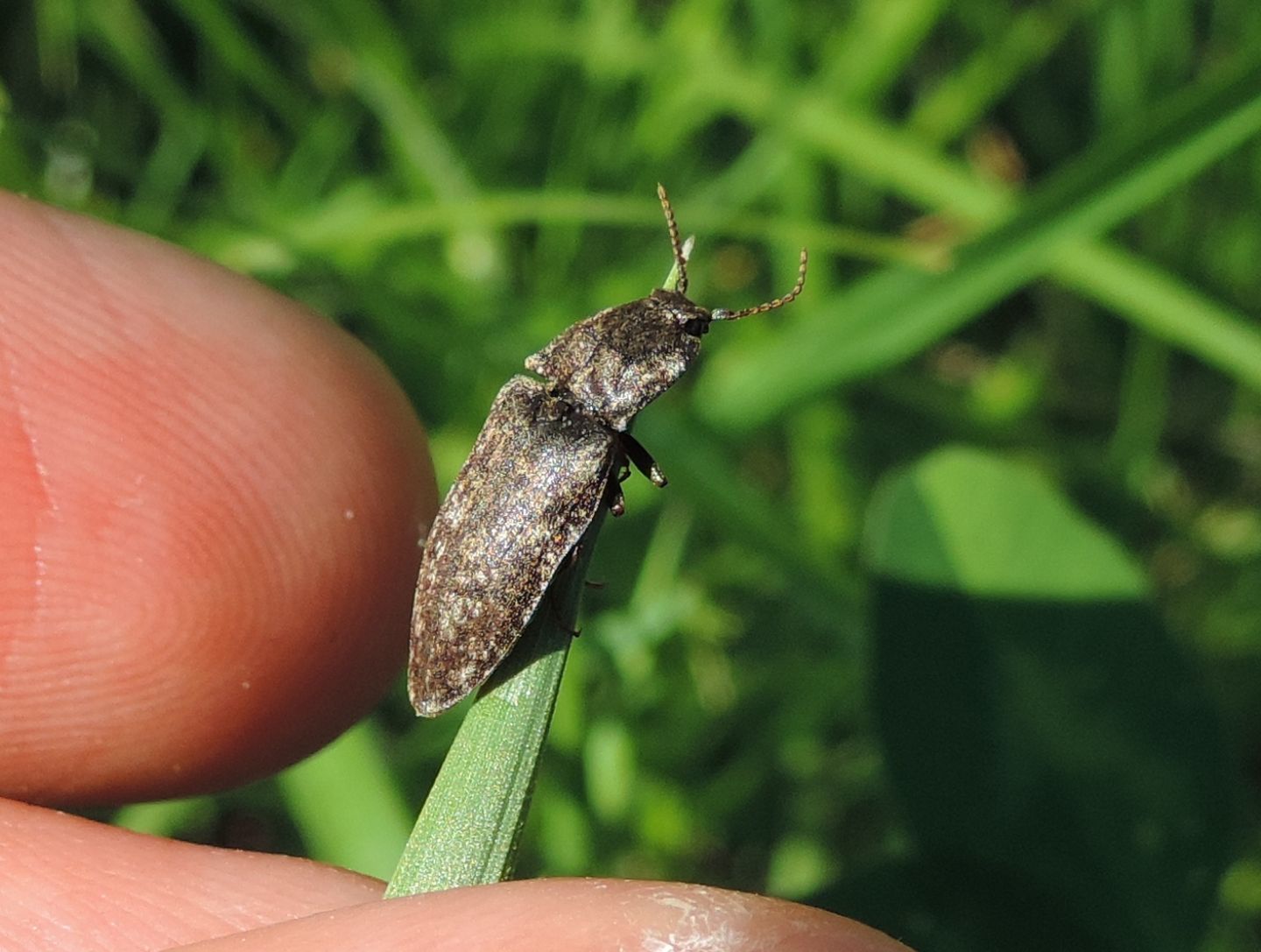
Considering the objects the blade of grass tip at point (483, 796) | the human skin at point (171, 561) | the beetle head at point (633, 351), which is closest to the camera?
the blade of grass tip at point (483, 796)

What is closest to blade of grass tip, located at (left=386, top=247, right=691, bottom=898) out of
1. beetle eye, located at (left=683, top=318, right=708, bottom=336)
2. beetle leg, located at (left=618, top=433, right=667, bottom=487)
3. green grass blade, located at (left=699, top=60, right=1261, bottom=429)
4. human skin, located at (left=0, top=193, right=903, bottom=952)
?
human skin, located at (left=0, top=193, right=903, bottom=952)

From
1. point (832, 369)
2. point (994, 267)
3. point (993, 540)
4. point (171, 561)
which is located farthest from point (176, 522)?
point (994, 267)

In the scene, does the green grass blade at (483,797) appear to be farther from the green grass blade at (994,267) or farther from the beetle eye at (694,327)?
the green grass blade at (994,267)

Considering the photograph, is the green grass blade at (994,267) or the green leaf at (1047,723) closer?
the green leaf at (1047,723)

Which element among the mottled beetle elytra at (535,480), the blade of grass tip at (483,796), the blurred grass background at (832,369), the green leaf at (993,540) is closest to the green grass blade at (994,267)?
the blurred grass background at (832,369)

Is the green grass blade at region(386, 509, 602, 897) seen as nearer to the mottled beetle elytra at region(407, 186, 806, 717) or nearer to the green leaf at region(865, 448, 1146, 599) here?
the mottled beetle elytra at region(407, 186, 806, 717)

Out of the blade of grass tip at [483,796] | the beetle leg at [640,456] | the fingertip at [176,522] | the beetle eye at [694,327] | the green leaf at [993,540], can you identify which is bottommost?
the blade of grass tip at [483,796]

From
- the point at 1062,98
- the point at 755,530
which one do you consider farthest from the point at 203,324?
the point at 1062,98

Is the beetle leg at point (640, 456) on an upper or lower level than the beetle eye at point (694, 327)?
lower

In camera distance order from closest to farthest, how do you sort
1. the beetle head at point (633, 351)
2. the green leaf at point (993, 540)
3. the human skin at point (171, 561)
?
the human skin at point (171, 561), the green leaf at point (993, 540), the beetle head at point (633, 351)
